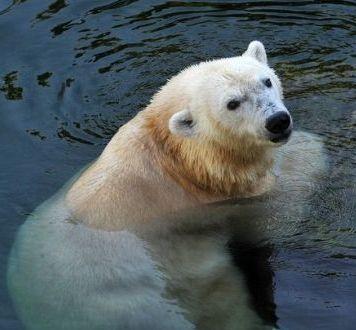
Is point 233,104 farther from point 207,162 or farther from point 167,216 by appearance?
point 167,216

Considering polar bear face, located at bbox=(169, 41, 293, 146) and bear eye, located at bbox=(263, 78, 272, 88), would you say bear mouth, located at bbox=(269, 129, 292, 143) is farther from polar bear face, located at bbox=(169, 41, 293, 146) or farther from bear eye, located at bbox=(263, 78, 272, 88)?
bear eye, located at bbox=(263, 78, 272, 88)

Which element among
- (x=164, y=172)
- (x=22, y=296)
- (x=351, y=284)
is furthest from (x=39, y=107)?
(x=351, y=284)

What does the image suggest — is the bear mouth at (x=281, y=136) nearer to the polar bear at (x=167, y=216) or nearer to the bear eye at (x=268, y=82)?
the polar bear at (x=167, y=216)

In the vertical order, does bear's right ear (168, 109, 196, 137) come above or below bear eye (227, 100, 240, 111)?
below

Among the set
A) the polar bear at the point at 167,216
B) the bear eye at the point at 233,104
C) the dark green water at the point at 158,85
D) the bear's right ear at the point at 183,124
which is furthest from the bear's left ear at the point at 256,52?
the dark green water at the point at 158,85

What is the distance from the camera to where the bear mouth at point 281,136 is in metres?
6.11

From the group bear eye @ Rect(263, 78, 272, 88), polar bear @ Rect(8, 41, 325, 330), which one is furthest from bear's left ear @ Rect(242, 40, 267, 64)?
bear eye @ Rect(263, 78, 272, 88)

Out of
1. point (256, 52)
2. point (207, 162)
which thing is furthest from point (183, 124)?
point (256, 52)

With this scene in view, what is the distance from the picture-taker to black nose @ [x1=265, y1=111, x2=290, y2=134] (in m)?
5.98

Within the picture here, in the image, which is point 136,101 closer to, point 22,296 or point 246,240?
point 246,240

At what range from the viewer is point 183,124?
6383 mm

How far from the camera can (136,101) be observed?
27.5 ft

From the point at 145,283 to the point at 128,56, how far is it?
11.9ft

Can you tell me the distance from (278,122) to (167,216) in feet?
4.05
